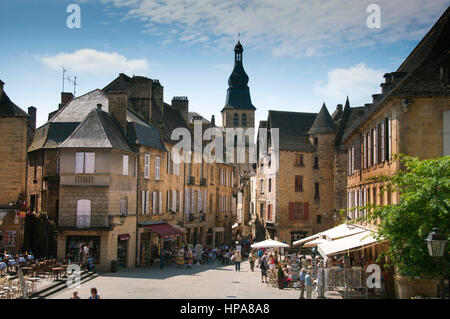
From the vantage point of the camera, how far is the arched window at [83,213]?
27.0 m

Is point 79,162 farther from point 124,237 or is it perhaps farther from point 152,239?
point 152,239

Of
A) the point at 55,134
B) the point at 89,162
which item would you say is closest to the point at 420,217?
the point at 89,162

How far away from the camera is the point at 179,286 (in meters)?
22.3

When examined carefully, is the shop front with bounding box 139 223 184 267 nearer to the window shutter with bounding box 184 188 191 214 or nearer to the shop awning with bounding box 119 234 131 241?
the shop awning with bounding box 119 234 131 241

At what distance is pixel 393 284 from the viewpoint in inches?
855

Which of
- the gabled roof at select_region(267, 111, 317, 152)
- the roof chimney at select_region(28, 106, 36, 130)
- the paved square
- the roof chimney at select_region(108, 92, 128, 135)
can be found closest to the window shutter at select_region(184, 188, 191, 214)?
the gabled roof at select_region(267, 111, 317, 152)

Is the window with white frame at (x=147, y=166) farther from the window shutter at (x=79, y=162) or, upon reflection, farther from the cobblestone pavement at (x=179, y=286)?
the cobblestone pavement at (x=179, y=286)

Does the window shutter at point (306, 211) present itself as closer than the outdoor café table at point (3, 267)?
No

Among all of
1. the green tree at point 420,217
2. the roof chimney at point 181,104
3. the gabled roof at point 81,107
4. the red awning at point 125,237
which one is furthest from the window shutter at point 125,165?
the roof chimney at point 181,104

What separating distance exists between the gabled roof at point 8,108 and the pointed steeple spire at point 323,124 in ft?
81.5

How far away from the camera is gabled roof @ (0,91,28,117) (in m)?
28.8

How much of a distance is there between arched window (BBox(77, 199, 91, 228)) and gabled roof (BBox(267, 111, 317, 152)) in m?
21.0

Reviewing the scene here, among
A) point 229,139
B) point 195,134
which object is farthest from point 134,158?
point 229,139

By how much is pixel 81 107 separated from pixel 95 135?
5798mm
